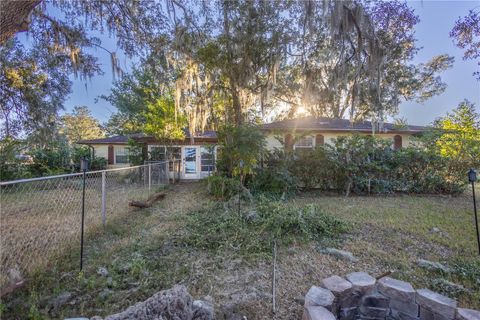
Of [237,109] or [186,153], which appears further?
[186,153]

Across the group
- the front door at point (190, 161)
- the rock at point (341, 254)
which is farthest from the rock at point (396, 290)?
the front door at point (190, 161)

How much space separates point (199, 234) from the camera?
365cm

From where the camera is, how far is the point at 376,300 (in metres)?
2.20

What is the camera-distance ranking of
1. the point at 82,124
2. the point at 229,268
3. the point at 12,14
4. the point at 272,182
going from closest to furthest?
the point at 229,268 < the point at 12,14 < the point at 272,182 < the point at 82,124

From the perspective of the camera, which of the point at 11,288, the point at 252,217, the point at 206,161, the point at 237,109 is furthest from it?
the point at 206,161

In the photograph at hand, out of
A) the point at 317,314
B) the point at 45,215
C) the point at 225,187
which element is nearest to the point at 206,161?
the point at 225,187

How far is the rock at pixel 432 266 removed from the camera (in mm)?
2681

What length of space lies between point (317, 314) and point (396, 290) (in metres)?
0.97

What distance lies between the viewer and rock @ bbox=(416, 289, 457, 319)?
1879mm

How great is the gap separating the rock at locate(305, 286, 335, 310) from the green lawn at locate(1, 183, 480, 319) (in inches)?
7.2

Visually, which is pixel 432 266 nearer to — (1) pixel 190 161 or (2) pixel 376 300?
(2) pixel 376 300

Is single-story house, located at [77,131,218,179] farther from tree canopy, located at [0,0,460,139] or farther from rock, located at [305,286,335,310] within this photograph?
rock, located at [305,286,335,310]

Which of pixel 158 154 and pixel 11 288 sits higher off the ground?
pixel 158 154

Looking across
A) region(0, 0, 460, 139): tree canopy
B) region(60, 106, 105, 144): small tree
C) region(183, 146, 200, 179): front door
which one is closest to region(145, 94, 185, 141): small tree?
region(183, 146, 200, 179): front door
